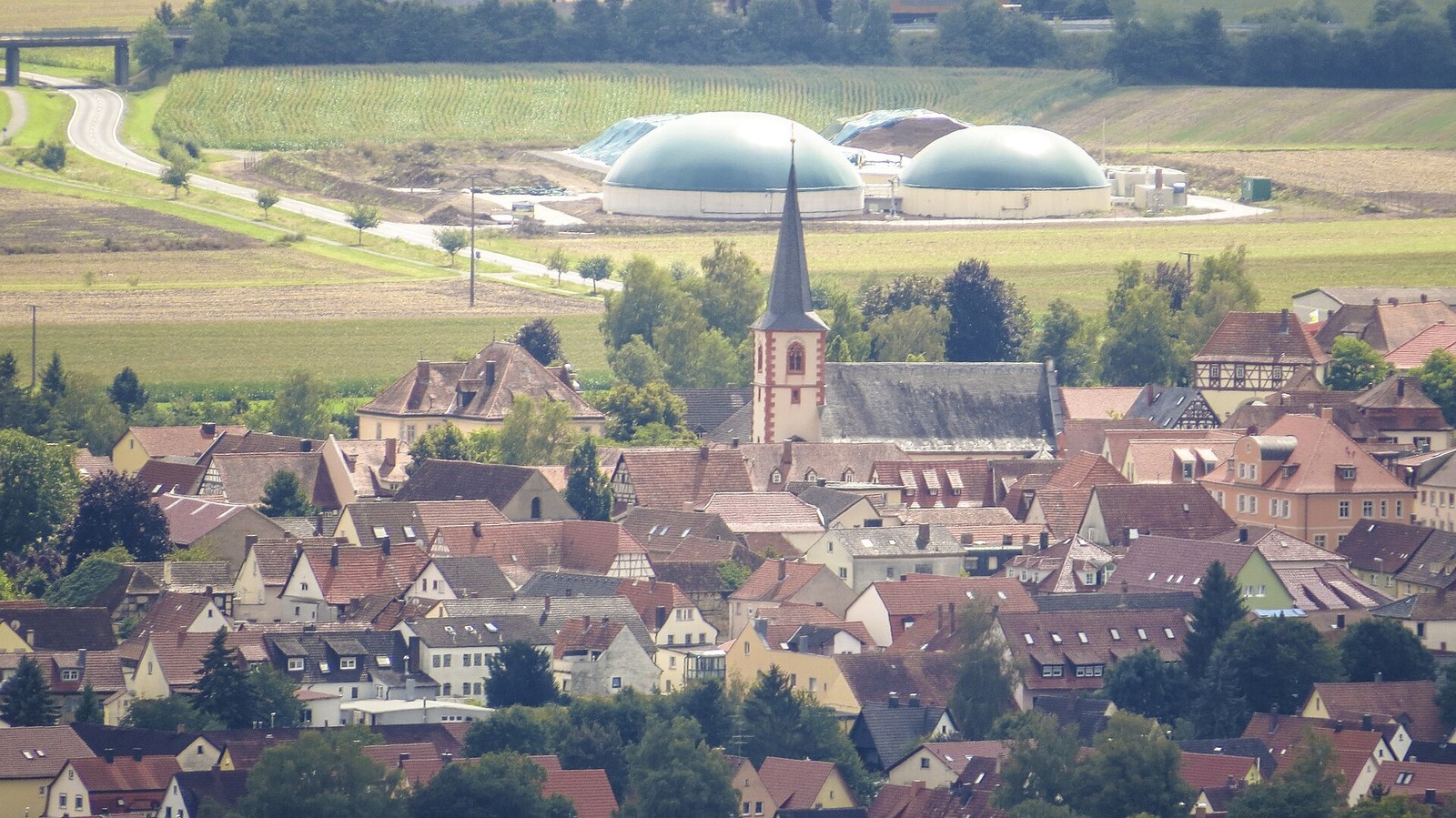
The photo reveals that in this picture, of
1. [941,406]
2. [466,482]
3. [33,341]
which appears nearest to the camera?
[466,482]

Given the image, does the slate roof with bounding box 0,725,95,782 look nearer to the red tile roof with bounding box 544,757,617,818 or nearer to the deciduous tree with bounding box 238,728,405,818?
the deciduous tree with bounding box 238,728,405,818

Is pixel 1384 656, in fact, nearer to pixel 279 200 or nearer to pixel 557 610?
pixel 557 610

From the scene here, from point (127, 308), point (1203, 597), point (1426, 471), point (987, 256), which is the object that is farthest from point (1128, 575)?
point (987, 256)

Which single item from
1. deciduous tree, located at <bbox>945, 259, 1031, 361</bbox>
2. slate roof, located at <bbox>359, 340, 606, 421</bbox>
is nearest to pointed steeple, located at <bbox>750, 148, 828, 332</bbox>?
slate roof, located at <bbox>359, 340, 606, 421</bbox>

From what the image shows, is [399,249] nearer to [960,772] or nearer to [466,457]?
[466,457]

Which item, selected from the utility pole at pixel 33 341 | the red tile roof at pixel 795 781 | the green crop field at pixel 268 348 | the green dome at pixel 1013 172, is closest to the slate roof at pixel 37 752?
the red tile roof at pixel 795 781

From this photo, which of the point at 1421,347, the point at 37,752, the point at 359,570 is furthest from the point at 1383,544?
Answer: the point at 37,752
